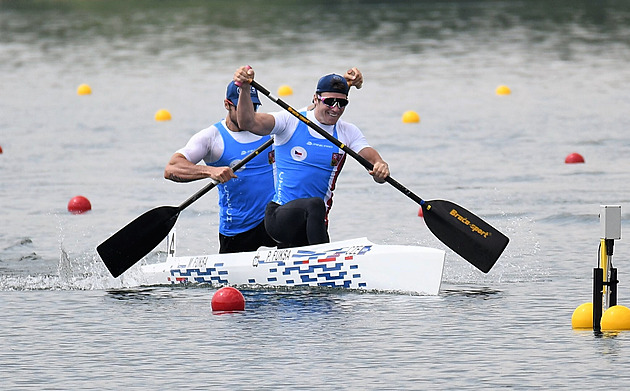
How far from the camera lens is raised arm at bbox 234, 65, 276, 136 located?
9.63 metres

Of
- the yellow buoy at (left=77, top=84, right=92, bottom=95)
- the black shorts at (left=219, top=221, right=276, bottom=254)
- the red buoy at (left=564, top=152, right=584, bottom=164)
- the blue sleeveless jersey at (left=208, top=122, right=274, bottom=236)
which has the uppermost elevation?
the yellow buoy at (left=77, top=84, right=92, bottom=95)

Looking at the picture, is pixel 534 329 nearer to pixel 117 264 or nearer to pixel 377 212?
pixel 117 264

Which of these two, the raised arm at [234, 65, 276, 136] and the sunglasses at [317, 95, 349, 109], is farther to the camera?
the sunglasses at [317, 95, 349, 109]

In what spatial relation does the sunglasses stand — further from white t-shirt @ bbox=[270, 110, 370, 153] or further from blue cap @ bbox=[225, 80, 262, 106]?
blue cap @ bbox=[225, 80, 262, 106]

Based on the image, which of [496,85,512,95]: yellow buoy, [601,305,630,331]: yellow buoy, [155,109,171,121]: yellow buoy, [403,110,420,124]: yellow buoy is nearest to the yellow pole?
[601,305,630,331]: yellow buoy

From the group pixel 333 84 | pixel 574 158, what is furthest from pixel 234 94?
pixel 574 158

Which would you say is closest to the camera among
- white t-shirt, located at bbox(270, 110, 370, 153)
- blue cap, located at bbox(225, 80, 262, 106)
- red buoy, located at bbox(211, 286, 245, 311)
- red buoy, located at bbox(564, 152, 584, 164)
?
red buoy, located at bbox(211, 286, 245, 311)

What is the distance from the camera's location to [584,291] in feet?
33.1

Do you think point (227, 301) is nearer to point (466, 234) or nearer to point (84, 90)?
point (466, 234)

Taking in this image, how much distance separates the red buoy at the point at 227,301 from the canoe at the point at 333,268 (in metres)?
0.65

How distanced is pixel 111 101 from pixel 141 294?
15.3 m

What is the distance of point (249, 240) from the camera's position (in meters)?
10.8

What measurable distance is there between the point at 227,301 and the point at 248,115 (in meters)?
1.28

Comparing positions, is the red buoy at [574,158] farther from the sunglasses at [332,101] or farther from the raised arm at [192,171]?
the raised arm at [192,171]
